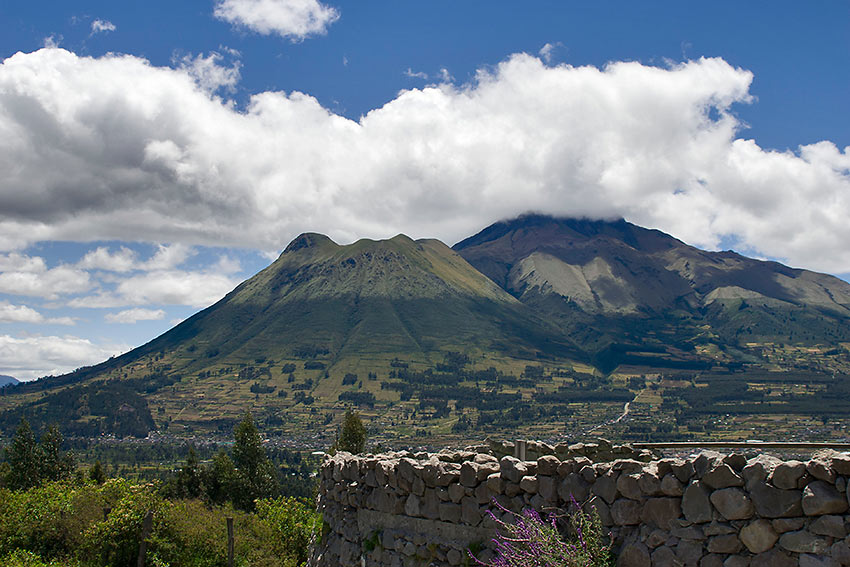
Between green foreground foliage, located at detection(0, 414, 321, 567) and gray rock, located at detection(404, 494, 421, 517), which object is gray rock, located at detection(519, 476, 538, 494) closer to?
gray rock, located at detection(404, 494, 421, 517)

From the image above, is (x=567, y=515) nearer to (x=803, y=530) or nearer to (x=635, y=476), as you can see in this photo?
(x=635, y=476)

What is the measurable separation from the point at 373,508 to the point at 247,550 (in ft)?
80.6

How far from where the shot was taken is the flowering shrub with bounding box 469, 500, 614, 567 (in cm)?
898

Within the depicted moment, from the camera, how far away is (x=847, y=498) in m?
7.35

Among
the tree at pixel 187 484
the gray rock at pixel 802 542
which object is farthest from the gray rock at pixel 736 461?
the tree at pixel 187 484

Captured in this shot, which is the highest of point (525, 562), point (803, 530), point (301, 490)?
point (803, 530)

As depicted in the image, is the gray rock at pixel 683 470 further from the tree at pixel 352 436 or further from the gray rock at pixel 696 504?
the tree at pixel 352 436

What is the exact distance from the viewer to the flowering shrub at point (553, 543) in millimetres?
8984

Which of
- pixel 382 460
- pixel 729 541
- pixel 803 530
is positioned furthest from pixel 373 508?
pixel 803 530

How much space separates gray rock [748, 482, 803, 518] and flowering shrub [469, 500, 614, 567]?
2.05m

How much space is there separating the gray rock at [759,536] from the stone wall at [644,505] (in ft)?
0.04

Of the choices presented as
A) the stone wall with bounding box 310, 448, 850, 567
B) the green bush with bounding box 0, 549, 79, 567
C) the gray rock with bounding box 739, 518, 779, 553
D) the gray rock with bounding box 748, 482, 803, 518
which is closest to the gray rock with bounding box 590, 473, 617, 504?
the stone wall with bounding box 310, 448, 850, 567

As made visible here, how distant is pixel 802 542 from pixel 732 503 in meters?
0.77

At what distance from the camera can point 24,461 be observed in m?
87.3
